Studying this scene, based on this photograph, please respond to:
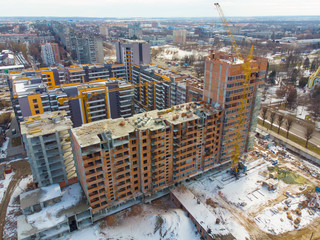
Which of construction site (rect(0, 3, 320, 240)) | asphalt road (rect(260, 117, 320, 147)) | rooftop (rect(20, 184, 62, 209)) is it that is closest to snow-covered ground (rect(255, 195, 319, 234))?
construction site (rect(0, 3, 320, 240))

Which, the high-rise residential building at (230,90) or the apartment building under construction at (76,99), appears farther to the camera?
the apartment building under construction at (76,99)

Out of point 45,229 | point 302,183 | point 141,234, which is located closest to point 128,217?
point 141,234

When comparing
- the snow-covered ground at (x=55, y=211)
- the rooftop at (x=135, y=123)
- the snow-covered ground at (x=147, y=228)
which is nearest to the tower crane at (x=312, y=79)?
the rooftop at (x=135, y=123)

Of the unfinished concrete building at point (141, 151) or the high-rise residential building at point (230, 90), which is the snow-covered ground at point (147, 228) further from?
the high-rise residential building at point (230, 90)

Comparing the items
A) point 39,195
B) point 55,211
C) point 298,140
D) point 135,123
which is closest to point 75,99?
point 135,123

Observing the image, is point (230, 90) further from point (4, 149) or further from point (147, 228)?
point (4, 149)

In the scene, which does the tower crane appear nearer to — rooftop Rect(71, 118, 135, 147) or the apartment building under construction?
the apartment building under construction

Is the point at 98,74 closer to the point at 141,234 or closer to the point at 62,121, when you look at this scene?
the point at 62,121
